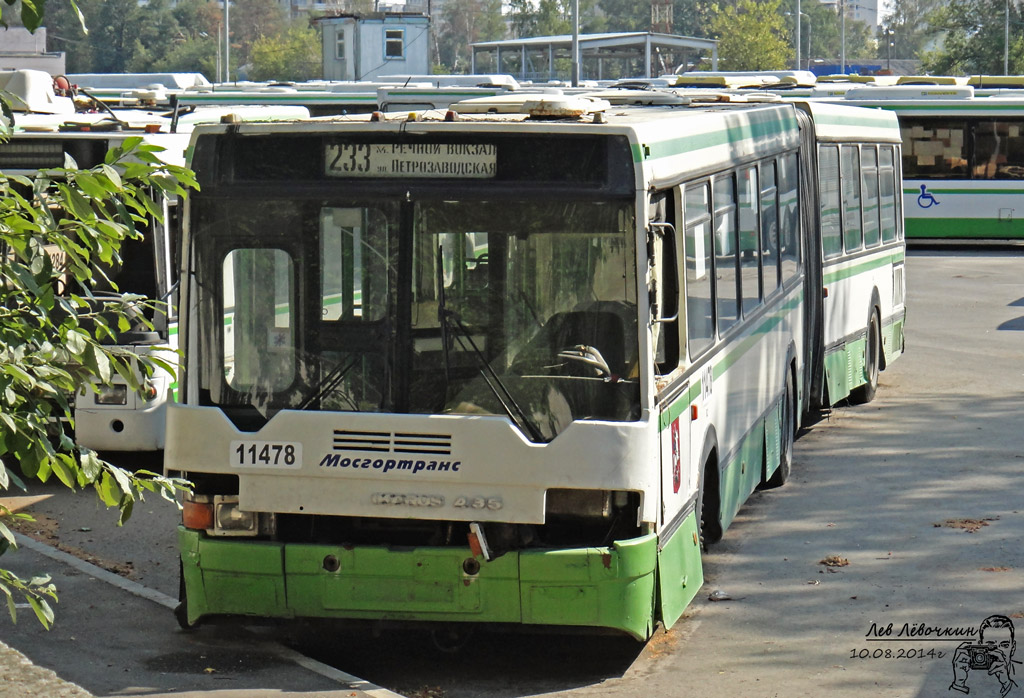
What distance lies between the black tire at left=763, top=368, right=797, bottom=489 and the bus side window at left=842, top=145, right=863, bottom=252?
9.61ft

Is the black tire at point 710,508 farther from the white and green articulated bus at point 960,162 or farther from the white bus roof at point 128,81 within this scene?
the white bus roof at point 128,81

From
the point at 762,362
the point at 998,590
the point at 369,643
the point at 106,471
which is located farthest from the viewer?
the point at 762,362

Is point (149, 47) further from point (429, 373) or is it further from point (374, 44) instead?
point (429, 373)

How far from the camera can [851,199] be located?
1425 centimetres

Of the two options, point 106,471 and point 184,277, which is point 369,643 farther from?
point 106,471

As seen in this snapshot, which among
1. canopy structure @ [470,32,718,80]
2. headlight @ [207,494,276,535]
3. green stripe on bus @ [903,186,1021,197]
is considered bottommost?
headlight @ [207,494,276,535]

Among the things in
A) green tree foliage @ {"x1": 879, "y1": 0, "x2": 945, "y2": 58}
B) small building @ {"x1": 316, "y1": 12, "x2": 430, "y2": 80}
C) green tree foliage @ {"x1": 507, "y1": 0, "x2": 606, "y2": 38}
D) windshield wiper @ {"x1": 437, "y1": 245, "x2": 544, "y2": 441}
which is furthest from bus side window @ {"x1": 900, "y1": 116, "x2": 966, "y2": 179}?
green tree foliage @ {"x1": 879, "y1": 0, "x2": 945, "y2": 58}

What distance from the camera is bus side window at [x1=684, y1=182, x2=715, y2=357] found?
7535 mm

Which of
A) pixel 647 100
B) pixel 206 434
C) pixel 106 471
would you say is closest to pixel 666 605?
pixel 206 434

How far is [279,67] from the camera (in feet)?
373

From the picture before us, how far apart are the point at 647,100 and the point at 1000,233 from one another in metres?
22.8

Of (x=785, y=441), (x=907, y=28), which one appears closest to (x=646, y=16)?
(x=907, y=28)

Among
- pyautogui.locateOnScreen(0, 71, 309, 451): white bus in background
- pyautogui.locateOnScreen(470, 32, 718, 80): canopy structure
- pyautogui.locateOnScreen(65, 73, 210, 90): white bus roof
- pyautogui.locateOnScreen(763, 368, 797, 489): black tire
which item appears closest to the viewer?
pyautogui.locateOnScreen(0, 71, 309, 451): white bus in background

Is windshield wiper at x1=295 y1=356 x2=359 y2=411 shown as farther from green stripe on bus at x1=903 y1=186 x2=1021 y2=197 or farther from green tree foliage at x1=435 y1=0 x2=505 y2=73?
green tree foliage at x1=435 y1=0 x2=505 y2=73
